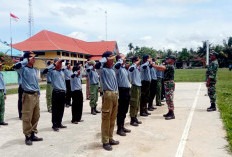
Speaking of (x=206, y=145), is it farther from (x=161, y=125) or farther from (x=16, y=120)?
(x=16, y=120)

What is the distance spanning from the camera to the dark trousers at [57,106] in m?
5.78

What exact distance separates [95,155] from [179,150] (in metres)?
1.61

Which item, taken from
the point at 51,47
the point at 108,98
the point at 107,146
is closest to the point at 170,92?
the point at 108,98

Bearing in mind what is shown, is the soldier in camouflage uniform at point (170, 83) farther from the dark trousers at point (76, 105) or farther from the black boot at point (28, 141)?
the black boot at point (28, 141)

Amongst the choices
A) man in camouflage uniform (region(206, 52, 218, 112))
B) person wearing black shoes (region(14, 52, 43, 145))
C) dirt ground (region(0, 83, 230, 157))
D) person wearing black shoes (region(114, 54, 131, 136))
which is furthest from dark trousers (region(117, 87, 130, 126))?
man in camouflage uniform (region(206, 52, 218, 112))

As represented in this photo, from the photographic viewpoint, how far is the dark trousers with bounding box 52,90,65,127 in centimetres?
578

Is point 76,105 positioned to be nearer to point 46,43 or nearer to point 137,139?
point 137,139

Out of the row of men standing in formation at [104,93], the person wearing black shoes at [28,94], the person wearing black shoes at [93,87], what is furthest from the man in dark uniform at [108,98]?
the person wearing black shoes at [93,87]

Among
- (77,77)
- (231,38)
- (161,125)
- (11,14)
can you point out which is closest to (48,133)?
(77,77)

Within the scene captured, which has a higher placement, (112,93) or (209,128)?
(112,93)

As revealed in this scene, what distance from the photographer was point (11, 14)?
26.1 metres

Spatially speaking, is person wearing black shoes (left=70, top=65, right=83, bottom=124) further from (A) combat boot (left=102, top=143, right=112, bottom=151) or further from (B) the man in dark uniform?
(A) combat boot (left=102, top=143, right=112, bottom=151)

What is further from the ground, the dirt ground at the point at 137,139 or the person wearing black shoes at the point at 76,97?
the person wearing black shoes at the point at 76,97

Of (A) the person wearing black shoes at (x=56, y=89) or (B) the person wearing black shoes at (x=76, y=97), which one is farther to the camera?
(B) the person wearing black shoes at (x=76, y=97)
